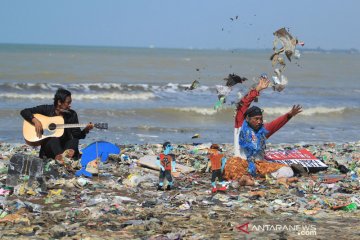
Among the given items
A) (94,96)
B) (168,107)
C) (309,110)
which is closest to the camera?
(168,107)

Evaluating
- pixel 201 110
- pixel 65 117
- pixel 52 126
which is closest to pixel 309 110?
pixel 201 110

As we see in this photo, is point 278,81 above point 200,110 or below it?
above

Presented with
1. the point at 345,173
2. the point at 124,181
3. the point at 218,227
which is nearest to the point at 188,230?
the point at 218,227

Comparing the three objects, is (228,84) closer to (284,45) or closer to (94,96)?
(284,45)

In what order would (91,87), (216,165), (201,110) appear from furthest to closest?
(91,87), (201,110), (216,165)

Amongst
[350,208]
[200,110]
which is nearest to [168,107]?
[200,110]

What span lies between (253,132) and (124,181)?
178 centimetres

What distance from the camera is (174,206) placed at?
6.36 metres

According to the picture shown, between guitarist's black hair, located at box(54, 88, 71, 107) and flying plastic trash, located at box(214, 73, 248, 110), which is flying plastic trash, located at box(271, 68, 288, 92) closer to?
flying plastic trash, located at box(214, 73, 248, 110)

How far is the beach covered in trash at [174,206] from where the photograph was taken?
17.6ft

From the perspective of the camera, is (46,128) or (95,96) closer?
(46,128)

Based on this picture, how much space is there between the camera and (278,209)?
630cm

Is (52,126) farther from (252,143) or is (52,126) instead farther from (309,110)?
(309,110)

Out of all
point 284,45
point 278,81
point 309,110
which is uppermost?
point 284,45
